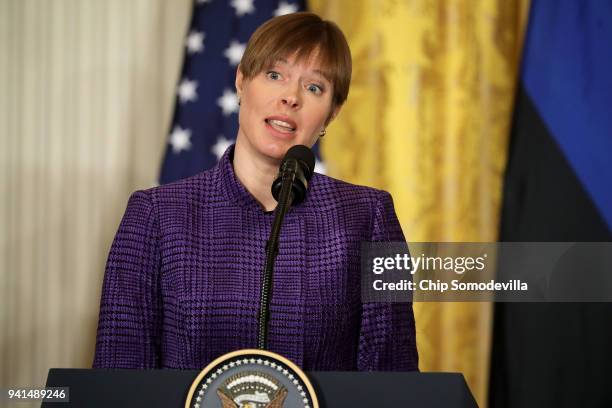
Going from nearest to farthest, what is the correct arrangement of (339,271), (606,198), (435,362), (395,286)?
(339,271) < (395,286) < (606,198) < (435,362)

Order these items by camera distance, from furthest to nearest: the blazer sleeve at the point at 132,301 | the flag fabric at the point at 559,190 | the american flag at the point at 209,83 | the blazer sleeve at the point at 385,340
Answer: the american flag at the point at 209,83 → the flag fabric at the point at 559,190 → the blazer sleeve at the point at 385,340 → the blazer sleeve at the point at 132,301

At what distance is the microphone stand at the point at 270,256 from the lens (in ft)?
2.67

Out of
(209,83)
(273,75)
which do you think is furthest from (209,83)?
(273,75)

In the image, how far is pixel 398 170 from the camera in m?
2.62

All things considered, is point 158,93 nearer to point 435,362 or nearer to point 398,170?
point 398,170

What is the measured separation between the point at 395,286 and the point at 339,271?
0.16 meters

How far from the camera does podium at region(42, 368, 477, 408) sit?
744 millimetres

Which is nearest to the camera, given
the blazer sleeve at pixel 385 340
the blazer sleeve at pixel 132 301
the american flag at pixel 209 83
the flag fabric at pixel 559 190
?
the blazer sleeve at pixel 132 301

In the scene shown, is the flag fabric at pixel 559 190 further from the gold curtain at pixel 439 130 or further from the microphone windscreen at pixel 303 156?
the microphone windscreen at pixel 303 156

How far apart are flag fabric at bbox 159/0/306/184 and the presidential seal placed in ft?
6.10

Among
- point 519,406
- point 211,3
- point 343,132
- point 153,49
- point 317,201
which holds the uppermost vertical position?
point 211,3

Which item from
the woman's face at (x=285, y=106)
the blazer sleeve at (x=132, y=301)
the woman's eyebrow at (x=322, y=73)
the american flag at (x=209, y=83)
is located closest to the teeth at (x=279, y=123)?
the woman's face at (x=285, y=106)

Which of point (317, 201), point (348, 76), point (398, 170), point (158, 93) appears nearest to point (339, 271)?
point (317, 201)

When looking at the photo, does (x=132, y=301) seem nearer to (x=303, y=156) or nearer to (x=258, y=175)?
(x=258, y=175)
